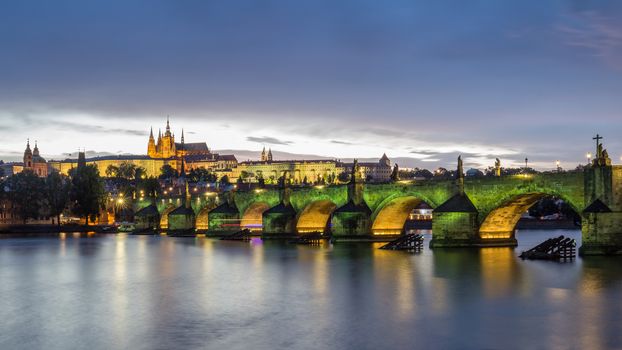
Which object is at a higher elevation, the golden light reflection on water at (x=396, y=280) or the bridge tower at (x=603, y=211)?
the bridge tower at (x=603, y=211)

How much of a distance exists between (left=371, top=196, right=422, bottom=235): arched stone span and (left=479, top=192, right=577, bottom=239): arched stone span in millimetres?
8777

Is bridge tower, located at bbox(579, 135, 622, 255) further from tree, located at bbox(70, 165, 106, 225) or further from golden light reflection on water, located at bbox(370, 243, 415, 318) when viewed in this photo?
tree, located at bbox(70, 165, 106, 225)

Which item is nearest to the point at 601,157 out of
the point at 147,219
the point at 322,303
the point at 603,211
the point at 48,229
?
the point at 603,211

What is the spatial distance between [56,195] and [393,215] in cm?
7657

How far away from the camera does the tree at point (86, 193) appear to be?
116 meters

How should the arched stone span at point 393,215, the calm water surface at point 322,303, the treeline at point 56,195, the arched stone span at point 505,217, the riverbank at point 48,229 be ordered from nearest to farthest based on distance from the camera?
the calm water surface at point 322,303 < the arched stone span at point 505,217 < the arched stone span at point 393,215 < the treeline at point 56,195 < the riverbank at point 48,229

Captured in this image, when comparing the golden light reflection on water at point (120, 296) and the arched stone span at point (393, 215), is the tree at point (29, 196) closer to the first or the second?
the golden light reflection on water at point (120, 296)

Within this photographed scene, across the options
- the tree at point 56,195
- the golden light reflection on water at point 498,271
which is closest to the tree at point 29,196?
the tree at point 56,195

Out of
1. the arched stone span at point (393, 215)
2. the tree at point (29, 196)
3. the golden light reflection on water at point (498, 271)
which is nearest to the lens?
the golden light reflection on water at point (498, 271)

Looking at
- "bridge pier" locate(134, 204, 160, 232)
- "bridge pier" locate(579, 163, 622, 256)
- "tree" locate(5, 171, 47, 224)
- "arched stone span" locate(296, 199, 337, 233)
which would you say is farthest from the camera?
"tree" locate(5, 171, 47, 224)

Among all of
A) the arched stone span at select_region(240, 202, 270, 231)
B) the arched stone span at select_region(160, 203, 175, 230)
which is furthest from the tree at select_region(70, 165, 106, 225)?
the arched stone span at select_region(240, 202, 270, 231)

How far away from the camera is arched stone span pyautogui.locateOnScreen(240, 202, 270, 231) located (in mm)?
87762

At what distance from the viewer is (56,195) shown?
12200cm

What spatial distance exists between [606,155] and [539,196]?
7086 mm
